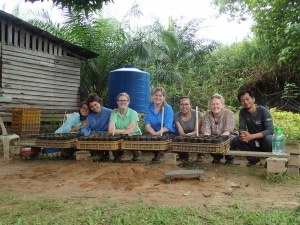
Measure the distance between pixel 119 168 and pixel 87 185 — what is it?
2.29ft

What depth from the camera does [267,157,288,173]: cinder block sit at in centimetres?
383

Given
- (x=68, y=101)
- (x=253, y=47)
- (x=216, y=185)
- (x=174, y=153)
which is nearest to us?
(x=216, y=185)

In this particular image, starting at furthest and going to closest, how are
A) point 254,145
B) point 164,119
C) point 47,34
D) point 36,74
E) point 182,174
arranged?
point 36,74 → point 47,34 → point 164,119 → point 254,145 → point 182,174

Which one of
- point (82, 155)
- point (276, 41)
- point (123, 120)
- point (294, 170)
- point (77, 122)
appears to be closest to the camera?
point (294, 170)

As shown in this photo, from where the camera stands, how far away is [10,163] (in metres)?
5.27

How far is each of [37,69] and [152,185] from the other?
24.2 ft

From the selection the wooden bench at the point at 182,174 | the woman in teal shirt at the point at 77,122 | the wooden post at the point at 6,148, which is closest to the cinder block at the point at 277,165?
the wooden bench at the point at 182,174

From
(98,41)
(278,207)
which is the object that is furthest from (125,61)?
(278,207)

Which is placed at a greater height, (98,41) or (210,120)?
(98,41)

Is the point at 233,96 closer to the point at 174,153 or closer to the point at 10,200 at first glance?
the point at 174,153

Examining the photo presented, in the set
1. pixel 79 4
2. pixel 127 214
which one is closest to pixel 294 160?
pixel 127 214

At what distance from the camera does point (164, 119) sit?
524 cm

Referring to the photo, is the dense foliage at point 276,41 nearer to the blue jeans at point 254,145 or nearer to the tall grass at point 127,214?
the blue jeans at point 254,145

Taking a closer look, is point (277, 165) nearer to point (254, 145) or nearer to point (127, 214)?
point (254, 145)
